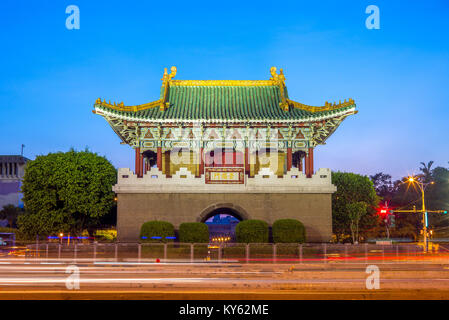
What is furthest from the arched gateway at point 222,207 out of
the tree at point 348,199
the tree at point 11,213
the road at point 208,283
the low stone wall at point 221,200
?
the tree at point 11,213

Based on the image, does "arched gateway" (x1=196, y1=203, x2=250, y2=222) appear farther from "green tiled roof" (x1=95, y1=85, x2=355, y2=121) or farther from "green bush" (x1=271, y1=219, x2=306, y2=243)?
"green tiled roof" (x1=95, y1=85, x2=355, y2=121)

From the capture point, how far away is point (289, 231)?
2783 cm

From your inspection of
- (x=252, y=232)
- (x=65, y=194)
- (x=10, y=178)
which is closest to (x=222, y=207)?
(x=252, y=232)

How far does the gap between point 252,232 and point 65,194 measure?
12993mm

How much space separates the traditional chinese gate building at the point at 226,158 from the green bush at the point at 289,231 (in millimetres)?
1606

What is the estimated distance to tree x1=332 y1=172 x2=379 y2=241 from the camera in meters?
40.6

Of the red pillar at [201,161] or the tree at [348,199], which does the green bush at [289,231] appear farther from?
the tree at [348,199]

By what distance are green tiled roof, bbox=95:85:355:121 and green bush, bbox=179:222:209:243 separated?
23.5 ft

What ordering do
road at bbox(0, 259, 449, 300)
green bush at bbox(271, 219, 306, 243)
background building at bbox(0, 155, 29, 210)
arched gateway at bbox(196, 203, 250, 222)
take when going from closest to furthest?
1. road at bbox(0, 259, 449, 300)
2. green bush at bbox(271, 219, 306, 243)
3. arched gateway at bbox(196, 203, 250, 222)
4. background building at bbox(0, 155, 29, 210)

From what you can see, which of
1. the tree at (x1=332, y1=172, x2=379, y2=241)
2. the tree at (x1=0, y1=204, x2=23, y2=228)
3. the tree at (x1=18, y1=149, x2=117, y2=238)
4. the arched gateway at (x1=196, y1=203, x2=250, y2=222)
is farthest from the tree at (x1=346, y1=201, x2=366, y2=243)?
the tree at (x1=0, y1=204, x2=23, y2=228)

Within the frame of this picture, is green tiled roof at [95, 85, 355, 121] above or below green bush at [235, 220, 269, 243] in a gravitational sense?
above

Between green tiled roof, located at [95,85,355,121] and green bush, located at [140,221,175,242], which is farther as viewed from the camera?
green tiled roof, located at [95,85,355,121]
